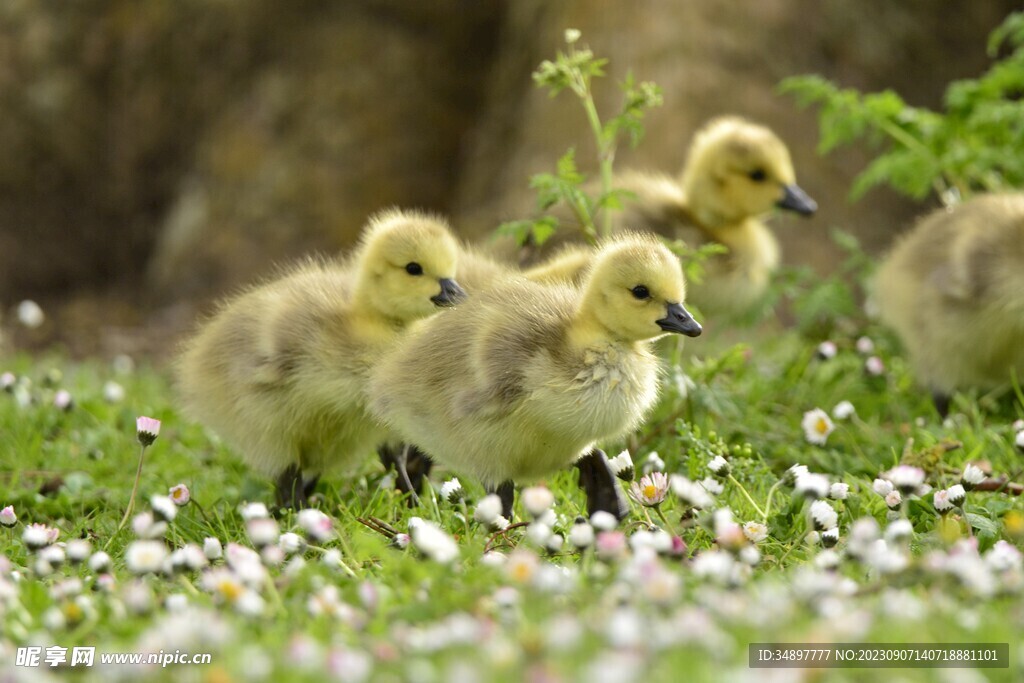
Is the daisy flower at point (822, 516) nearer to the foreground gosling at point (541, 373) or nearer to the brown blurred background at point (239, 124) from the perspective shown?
the foreground gosling at point (541, 373)

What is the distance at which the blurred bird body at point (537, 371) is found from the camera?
339 cm

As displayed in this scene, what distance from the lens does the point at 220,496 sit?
431 centimetres

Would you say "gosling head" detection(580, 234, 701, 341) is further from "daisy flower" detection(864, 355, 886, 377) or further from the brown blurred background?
the brown blurred background

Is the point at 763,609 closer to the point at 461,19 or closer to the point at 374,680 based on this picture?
the point at 374,680

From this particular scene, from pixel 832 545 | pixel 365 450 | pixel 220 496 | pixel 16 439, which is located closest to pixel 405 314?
pixel 365 450

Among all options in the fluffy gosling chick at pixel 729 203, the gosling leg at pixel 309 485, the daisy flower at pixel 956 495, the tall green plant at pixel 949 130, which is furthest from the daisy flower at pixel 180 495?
the tall green plant at pixel 949 130

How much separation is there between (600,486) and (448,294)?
0.78 m

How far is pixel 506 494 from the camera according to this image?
11.9 feet

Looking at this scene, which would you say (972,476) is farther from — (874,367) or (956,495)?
(874,367)

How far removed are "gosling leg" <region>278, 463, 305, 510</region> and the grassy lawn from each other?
85 mm

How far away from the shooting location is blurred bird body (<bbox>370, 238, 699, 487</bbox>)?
3.39 meters

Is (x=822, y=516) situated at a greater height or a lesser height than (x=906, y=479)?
lesser

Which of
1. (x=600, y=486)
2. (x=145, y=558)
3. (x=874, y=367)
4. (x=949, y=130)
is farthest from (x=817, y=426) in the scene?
(x=145, y=558)

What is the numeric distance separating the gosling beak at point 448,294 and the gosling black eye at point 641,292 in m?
0.69
